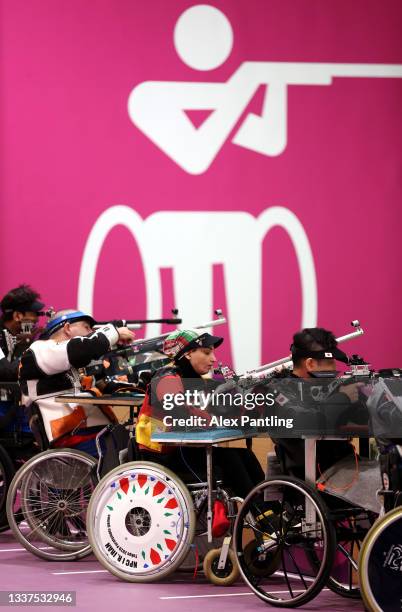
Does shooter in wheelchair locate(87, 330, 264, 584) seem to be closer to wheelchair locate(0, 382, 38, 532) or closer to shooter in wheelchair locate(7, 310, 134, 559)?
shooter in wheelchair locate(7, 310, 134, 559)

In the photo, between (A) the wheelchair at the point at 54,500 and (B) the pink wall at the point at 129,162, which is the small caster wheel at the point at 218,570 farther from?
(B) the pink wall at the point at 129,162

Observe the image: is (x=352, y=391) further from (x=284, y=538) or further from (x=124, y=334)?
(x=124, y=334)

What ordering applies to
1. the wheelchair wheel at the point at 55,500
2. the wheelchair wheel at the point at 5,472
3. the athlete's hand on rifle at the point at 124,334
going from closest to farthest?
the wheelchair wheel at the point at 55,500 < the athlete's hand on rifle at the point at 124,334 < the wheelchair wheel at the point at 5,472

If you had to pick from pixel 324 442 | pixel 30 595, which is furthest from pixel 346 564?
pixel 30 595

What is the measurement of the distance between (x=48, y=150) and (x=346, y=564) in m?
4.62

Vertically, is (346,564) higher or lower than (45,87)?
lower

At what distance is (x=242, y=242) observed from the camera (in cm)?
888

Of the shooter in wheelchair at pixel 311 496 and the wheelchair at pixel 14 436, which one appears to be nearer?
the shooter in wheelchair at pixel 311 496

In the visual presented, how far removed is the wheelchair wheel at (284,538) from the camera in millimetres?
4648

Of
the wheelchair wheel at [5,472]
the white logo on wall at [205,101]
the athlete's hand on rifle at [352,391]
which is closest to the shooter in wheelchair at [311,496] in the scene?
the athlete's hand on rifle at [352,391]

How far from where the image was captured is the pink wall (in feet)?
29.0

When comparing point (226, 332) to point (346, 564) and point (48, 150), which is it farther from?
point (346, 564)

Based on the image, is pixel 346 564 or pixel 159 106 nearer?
pixel 346 564

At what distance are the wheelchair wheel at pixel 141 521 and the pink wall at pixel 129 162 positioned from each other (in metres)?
3.61
